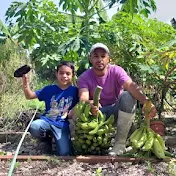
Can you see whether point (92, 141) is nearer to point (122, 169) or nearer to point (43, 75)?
point (122, 169)

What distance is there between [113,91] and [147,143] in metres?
0.72

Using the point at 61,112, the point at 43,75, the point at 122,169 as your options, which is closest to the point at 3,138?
the point at 61,112

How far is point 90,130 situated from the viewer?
3113mm

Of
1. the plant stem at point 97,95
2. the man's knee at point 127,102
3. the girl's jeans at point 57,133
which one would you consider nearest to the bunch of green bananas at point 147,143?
the man's knee at point 127,102

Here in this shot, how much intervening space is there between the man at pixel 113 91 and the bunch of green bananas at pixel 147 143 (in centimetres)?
26

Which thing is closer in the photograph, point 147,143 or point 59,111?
point 147,143

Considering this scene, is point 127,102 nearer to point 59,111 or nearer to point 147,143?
point 147,143

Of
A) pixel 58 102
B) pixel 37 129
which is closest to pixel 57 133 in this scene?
pixel 37 129

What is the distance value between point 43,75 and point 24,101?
9.37 m

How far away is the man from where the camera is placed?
331cm

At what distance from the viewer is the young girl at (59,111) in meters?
3.39

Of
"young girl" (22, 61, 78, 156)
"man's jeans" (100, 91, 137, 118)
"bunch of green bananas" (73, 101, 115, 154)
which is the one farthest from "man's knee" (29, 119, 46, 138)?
"man's jeans" (100, 91, 137, 118)

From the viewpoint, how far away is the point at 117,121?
3426 millimetres

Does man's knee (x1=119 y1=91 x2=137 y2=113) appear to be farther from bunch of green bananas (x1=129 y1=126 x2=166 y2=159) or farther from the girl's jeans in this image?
the girl's jeans
